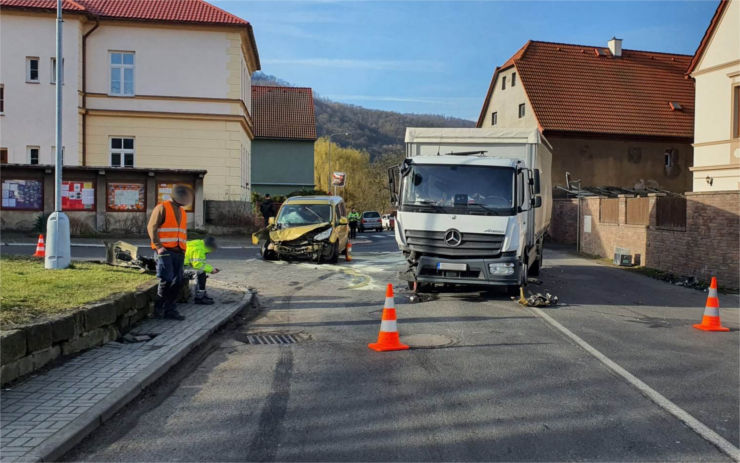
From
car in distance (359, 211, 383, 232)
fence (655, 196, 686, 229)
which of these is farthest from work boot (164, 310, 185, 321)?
car in distance (359, 211, 383, 232)

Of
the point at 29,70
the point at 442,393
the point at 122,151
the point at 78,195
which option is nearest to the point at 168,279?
the point at 442,393

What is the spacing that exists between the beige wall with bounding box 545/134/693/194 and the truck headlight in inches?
1077

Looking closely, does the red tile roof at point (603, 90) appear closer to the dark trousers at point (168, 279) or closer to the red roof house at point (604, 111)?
the red roof house at point (604, 111)

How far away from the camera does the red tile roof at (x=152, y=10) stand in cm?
3077

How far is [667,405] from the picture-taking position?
18.9 feet

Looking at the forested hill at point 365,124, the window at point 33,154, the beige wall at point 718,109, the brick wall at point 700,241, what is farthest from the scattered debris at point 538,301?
the forested hill at point 365,124

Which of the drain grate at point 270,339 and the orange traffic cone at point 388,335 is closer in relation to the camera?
the orange traffic cone at point 388,335

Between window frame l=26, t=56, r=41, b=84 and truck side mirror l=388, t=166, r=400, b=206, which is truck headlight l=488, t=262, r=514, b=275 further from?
window frame l=26, t=56, r=41, b=84

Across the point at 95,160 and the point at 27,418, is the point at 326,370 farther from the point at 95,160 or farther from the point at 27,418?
the point at 95,160

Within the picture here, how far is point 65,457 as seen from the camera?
4.43m

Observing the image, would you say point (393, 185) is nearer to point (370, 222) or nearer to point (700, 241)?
point (700, 241)

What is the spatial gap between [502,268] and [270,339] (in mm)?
4802

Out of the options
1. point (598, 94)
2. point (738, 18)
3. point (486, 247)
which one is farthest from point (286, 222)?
point (598, 94)

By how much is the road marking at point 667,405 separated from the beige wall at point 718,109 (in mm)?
20059
